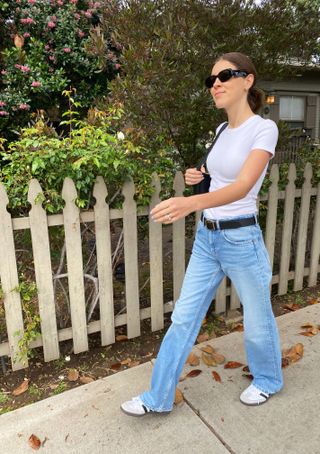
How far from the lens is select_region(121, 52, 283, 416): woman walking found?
6.02 feet

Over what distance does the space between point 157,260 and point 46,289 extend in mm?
860

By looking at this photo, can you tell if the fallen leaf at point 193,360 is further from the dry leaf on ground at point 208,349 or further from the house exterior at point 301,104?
the house exterior at point 301,104

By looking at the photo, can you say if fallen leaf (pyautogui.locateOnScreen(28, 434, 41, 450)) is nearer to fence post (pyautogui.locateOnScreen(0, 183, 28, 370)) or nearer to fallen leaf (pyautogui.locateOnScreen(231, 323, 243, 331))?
fence post (pyautogui.locateOnScreen(0, 183, 28, 370))

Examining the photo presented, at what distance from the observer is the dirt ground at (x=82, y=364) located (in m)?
2.54

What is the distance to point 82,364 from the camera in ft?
9.26

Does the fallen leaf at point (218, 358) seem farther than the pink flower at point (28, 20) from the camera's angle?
No

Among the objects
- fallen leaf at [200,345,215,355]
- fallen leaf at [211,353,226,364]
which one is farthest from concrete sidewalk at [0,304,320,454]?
fallen leaf at [200,345,215,355]

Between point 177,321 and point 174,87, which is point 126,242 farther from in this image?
point 174,87

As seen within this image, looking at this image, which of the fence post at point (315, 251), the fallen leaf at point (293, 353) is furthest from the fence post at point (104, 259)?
the fence post at point (315, 251)

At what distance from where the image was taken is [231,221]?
6.56 feet

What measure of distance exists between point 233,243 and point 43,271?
51.1 inches

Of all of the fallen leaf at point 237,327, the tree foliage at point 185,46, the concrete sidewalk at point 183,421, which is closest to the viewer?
the concrete sidewalk at point 183,421

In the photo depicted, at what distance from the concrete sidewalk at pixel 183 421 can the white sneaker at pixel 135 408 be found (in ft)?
0.22

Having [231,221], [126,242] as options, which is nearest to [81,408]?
[126,242]
